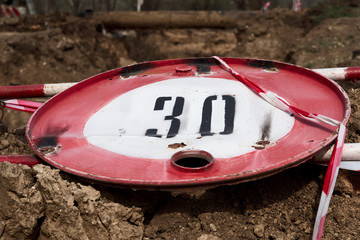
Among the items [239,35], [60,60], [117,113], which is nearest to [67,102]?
[117,113]

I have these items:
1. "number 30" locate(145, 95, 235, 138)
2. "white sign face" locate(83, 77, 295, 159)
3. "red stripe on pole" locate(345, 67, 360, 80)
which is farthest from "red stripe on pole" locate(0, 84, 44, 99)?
"red stripe on pole" locate(345, 67, 360, 80)

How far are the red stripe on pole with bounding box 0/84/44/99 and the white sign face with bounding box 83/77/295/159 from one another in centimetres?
73

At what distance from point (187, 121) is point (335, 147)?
800 mm

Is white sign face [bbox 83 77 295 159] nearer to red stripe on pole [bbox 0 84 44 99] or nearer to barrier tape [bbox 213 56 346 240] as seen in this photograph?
barrier tape [bbox 213 56 346 240]

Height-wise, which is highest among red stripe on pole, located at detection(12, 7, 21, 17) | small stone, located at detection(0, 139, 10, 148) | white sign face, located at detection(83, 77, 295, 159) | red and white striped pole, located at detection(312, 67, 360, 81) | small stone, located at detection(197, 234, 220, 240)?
red and white striped pole, located at detection(312, 67, 360, 81)

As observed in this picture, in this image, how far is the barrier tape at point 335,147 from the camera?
1766 mm

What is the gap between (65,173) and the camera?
1960 mm

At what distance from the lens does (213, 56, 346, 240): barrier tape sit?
1.77m

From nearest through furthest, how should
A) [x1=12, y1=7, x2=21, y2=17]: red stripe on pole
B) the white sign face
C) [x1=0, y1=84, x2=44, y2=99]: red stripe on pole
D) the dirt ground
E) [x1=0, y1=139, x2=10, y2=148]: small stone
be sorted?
the dirt ground < the white sign face < [x1=0, y1=139, x2=10, y2=148]: small stone < [x1=0, y1=84, x2=44, y2=99]: red stripe on pole < [x1=12, y1=7, x2=21, y2=17]: red stripe on pole

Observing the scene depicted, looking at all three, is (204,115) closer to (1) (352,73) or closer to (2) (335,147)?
(2) (335,147)

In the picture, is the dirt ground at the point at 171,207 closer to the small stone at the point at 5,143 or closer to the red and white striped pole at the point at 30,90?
the small stone at the point at 5,143

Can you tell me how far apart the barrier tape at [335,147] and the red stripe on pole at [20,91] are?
1.53 metres

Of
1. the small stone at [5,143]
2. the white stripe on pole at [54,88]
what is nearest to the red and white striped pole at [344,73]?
the white stripe on pole at [54,88]

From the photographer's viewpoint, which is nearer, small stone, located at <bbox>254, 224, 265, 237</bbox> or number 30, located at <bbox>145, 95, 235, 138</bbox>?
small stone, located at <bbox>254, 224, 265, 237</bbox>
